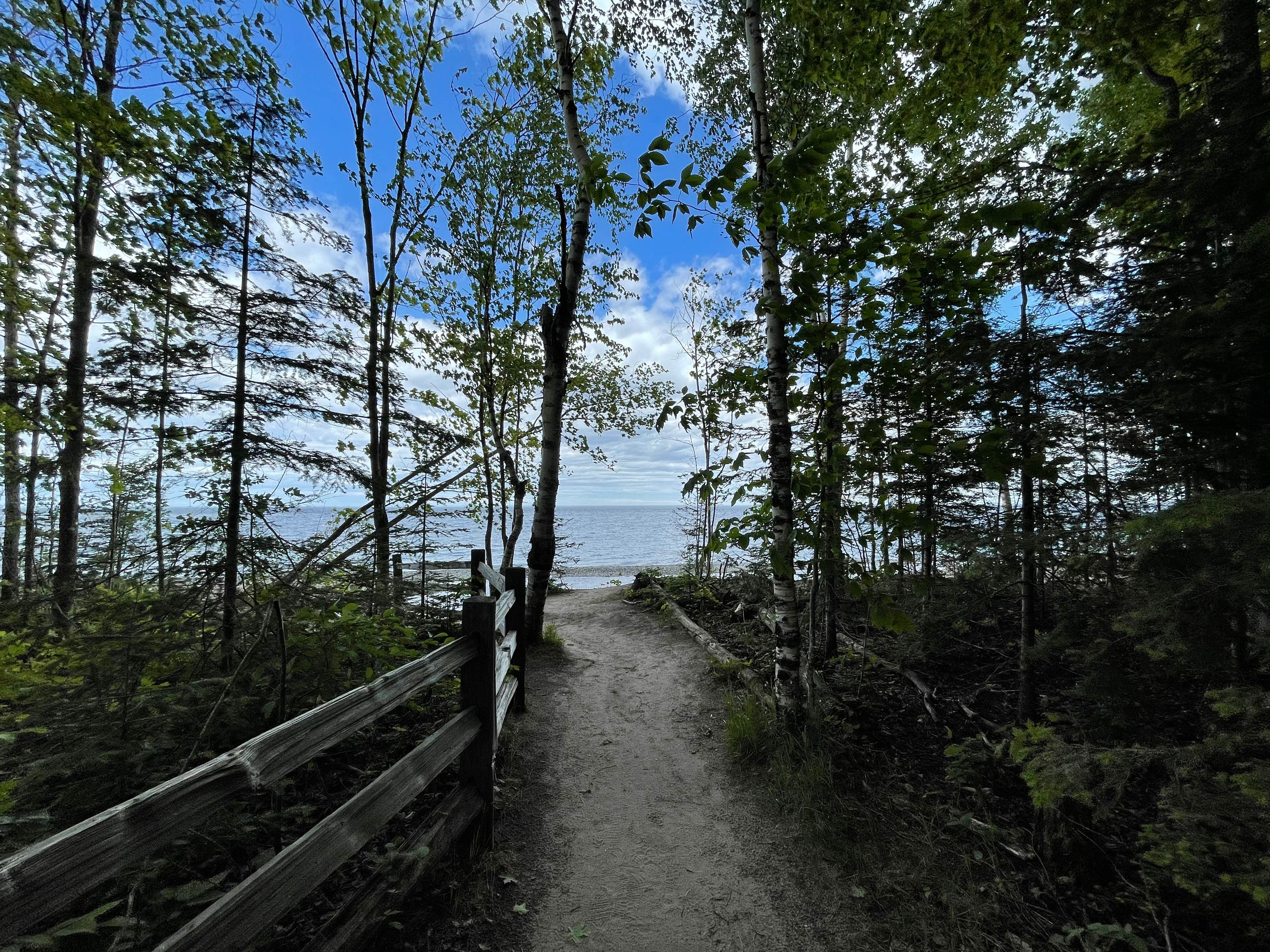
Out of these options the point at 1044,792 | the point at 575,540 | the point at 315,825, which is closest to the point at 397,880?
the point at 315,825

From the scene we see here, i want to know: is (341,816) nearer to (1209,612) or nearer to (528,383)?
(1209,612)

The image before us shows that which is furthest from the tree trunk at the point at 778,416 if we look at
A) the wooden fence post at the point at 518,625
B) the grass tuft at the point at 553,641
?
the grass tuft at the point at 553,641

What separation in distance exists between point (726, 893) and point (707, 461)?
11.8 meters

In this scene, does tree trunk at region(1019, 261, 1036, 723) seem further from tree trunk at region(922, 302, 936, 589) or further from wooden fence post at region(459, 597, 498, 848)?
wooden fence post at region(459, 597, 498, 848)

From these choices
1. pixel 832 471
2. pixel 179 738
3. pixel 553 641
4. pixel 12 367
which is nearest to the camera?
pixel 179 738

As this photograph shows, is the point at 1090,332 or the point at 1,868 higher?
the point at 1090,332

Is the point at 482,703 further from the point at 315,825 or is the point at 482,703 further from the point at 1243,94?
the point at 1243,94

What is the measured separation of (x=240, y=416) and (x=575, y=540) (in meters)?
33.4

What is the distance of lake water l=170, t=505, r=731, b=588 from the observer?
489 centimetres

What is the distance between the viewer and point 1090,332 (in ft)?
10.1

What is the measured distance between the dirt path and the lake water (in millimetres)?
2312

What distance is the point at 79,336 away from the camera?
227 inches

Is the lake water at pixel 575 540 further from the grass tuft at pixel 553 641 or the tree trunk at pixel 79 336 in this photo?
the grass tuft at pixel 553 641

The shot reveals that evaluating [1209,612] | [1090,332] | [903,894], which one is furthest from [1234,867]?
[1090,332]
